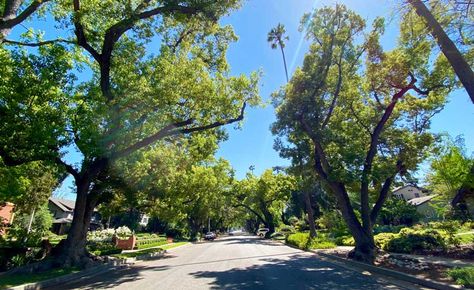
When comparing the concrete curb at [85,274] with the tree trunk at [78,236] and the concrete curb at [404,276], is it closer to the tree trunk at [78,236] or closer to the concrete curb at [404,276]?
the tree trunk at [78,236]

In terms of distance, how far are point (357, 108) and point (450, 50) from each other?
9.76 metres

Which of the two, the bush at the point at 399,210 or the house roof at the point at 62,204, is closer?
the bush at the point at 399,210

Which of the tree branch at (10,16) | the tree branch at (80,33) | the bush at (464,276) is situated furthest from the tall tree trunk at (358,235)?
the tree branch at (10,16)

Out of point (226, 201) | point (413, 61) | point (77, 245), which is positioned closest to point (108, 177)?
point (77, 245)

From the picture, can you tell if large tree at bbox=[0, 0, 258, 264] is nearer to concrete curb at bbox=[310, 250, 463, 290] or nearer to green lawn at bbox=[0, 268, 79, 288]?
green lawn at bbox=[0, 268, 79, 288]

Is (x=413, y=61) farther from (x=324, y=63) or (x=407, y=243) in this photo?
(x=407, y=243)

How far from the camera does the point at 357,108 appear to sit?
19.0 metres

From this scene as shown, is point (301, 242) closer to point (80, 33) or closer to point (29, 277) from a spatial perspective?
point (29, 277)

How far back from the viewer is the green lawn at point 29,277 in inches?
362

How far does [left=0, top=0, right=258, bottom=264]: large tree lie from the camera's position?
1040cm

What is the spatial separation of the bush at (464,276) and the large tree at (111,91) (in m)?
11.5

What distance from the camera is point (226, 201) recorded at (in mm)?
61438

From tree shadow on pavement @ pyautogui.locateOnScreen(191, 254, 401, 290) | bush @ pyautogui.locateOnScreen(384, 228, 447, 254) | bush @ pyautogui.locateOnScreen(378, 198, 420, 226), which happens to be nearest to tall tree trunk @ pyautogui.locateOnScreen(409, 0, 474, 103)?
tree shadow on pavement @ pyautogui.locateOnScreen(191, 254, 401, 290)

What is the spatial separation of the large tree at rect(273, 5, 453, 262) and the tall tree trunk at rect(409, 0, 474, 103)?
16.1ft
